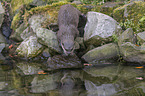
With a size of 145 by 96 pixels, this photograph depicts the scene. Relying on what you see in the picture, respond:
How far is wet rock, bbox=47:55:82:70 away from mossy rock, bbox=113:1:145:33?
1.88 meters

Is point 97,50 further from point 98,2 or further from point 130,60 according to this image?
point 98,2

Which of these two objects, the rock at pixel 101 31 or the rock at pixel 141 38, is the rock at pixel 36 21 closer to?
the rock at pixel 101 31

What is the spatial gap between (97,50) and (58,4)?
115 inches

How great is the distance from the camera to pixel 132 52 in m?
3.51

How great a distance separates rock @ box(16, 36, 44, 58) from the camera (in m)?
4.81

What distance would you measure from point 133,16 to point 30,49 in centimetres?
344

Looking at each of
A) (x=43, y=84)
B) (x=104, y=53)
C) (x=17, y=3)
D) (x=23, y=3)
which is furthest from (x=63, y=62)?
(x=17, y=3)

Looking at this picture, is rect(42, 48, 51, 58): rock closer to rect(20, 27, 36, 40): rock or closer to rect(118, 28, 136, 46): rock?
rect(20, 27, 36, 40): rock

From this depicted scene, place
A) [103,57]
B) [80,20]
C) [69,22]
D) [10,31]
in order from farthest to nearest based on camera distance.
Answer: [10,31] < [80,20] < [69,22] < [103,57]

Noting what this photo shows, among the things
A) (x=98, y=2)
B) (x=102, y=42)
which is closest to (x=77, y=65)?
(x=102, y=42)

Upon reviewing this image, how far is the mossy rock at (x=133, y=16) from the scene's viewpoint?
4.11 m

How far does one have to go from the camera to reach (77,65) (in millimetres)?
3686

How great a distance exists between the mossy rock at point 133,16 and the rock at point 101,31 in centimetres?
34

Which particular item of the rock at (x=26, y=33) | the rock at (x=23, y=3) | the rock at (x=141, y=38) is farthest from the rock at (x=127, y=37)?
the rock at (x=23, y=3)
